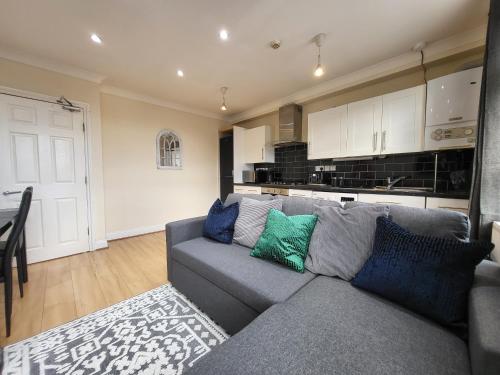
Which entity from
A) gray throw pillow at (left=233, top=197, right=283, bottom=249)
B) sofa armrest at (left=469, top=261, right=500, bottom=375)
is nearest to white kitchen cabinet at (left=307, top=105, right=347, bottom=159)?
gray throw pillow at (left=233, top=197, right=283, bottom=249)

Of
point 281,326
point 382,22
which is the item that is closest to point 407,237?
point 281,326

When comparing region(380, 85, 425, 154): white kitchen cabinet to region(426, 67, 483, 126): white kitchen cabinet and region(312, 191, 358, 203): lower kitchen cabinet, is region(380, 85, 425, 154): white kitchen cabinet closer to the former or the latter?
region(426, 67, 483, 126): white kitchen cabinet

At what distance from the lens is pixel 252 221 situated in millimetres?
1844

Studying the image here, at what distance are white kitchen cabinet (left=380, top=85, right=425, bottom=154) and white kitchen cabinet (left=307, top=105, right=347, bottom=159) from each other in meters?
0.52

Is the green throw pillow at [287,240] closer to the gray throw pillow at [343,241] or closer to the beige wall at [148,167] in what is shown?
the gray throw pillow at [343,241]

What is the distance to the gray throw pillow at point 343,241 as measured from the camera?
1268 mm

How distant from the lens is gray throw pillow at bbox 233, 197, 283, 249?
178cm

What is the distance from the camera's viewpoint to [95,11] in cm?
183

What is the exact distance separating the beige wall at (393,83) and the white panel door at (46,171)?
11.6 feet

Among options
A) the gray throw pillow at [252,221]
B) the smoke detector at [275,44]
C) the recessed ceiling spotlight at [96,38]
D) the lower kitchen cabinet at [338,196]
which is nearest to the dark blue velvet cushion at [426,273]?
the gray throw pillow at [252,221]

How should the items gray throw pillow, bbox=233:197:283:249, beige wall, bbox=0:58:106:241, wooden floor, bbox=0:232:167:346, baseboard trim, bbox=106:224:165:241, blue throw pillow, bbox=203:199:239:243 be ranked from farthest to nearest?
baseboard trim, bbox=106:224:165:241
beige wall, bbox=0:58:106:241
blue throw pillow, bbox=203:199:239:243
gray throw pillow, bbox=233:197:283:249
wooden floor, bbox=0:232:167:346

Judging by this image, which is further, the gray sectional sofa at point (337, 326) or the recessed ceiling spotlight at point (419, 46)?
the recessed ceiling spotlight at point (419, 46)

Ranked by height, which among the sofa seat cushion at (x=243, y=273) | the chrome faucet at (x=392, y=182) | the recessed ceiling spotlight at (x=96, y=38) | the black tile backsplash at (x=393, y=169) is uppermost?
the recessed ceiling spotlight at (x=96, y=38)

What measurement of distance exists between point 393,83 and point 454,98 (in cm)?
91
